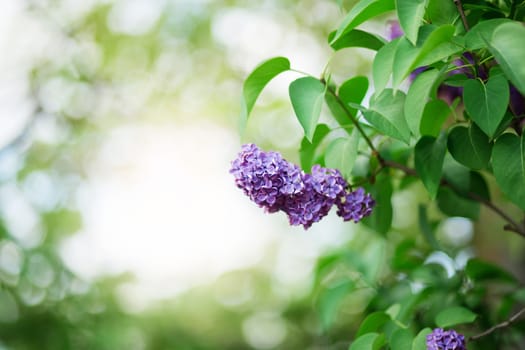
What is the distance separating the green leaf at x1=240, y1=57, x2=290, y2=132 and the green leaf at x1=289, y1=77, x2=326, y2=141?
1.1 inches

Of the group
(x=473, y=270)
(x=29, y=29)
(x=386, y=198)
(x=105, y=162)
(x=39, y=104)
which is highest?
(x=29, y=29)

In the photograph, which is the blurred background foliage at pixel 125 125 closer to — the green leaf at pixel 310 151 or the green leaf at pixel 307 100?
the green leaf at pixel 310 151

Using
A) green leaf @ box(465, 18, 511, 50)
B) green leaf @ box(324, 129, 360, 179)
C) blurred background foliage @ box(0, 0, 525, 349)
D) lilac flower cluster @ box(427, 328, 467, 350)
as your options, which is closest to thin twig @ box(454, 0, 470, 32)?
green leaf @ box(465, 18, 511, 50)

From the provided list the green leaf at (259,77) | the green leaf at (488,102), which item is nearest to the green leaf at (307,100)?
the green leaf at (259,77)

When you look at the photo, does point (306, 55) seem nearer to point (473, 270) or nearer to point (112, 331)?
point (112, 331)

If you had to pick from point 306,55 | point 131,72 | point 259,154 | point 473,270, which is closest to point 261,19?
point 306,55

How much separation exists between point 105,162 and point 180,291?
712 mm

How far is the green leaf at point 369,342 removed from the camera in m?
0.65

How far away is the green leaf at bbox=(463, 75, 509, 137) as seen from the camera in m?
0.50

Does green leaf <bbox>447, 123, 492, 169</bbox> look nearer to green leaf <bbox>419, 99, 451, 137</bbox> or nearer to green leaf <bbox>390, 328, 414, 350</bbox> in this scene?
green leaf <bbox>419, 99, 451, 137</bbox>

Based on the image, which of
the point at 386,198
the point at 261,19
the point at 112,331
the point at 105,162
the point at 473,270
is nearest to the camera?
the point at 386,198

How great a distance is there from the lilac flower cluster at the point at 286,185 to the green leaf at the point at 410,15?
0.54ft

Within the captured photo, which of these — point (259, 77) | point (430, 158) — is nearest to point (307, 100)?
point (259, 77)

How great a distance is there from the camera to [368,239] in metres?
2.54
